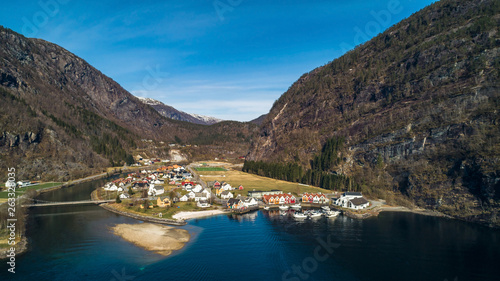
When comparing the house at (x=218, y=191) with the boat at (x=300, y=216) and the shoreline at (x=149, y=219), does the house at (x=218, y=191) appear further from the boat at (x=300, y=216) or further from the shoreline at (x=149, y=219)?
the boat at (x=300, y=216)

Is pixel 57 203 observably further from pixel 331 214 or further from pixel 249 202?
pixel 331 214

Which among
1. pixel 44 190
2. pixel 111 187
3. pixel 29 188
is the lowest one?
pixel 44 190

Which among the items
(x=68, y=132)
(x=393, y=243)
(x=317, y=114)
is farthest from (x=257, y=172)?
(x=68, y=132)

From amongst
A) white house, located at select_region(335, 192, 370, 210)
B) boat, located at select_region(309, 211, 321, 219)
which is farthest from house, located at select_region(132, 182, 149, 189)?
white house, located at select_region(335, 192, 370, 210)

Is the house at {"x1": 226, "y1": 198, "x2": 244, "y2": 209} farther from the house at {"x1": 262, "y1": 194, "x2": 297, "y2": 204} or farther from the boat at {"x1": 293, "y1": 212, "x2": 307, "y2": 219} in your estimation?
the boat at {"x1": 293, "y1": 212, "x2": 307, "y2": 219}

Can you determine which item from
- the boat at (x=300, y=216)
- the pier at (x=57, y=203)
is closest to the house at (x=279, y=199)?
the boat at (x=300, y=216)

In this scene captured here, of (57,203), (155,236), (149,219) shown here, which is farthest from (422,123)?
(57,203)
